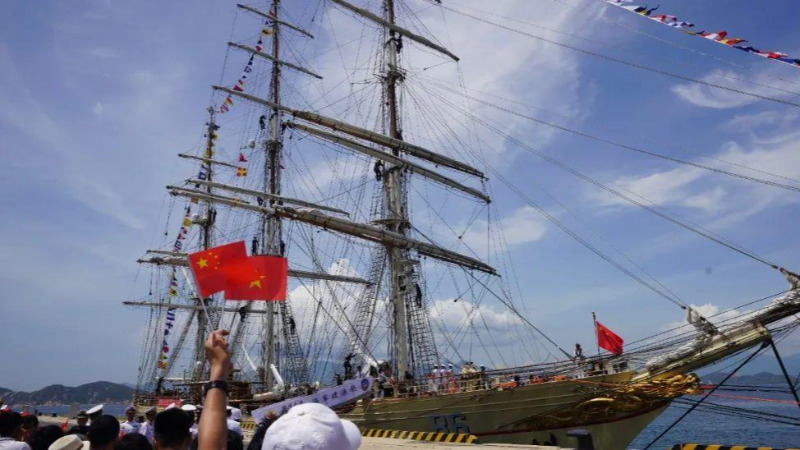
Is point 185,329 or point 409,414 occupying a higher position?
point 185,329

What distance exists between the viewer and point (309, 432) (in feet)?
6.27

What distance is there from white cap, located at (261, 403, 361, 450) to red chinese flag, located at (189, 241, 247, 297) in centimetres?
874

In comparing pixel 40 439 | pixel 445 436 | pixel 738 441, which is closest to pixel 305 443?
pixel 40 439

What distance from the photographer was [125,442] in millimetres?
3188

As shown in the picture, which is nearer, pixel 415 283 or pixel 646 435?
pixel 415 283

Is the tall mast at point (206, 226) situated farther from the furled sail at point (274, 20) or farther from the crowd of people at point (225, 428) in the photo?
the crowd of people at point (225, 428)

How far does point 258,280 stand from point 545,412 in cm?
776

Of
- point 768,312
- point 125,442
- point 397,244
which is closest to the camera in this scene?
point 125,442

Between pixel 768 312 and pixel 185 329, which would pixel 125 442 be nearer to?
pixel 768 312

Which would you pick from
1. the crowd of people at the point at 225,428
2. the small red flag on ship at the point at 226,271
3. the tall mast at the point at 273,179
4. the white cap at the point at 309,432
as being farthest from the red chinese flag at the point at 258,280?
the tall mast at the point at 273,179

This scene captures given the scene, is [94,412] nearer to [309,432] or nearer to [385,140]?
[309,432]

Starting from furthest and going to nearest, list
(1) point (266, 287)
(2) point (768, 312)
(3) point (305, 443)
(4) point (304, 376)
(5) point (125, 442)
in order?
(4) point (304, 376) → (1) point (266, 287) → (2) point (768, 312) → (5) point (125, 442) → (3) point (305, 443)

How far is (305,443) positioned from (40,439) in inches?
168

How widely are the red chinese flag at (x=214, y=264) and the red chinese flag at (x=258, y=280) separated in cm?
15
